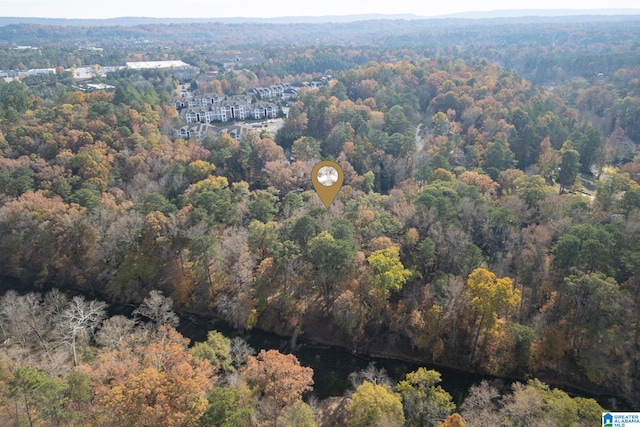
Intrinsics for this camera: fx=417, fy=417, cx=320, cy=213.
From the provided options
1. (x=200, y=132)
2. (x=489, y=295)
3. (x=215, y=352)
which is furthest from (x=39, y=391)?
(x=200, y=132)

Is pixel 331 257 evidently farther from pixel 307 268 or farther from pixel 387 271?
pixel 387 271

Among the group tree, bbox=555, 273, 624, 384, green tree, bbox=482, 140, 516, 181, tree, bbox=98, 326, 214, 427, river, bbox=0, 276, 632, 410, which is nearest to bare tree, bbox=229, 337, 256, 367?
river, bbox=0, 276, 632, 410

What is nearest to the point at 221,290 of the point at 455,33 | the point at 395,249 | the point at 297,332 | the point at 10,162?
the point at 297,332

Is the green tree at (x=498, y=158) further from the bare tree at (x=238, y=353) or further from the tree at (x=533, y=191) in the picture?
the bare tree at (x=238, y=353)

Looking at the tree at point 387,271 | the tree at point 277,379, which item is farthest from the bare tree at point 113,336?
the tree at point 387,271

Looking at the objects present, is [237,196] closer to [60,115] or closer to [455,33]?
[60,115]
